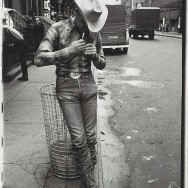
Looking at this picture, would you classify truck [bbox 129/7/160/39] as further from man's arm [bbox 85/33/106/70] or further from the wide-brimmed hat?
the wide-brimmed hat

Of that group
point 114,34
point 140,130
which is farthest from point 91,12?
point 114,34

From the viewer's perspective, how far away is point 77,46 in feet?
9.05

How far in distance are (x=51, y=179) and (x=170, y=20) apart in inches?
1934

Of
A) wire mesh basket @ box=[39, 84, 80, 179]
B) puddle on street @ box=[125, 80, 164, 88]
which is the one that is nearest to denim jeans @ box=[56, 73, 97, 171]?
wire mesh basket @ box=[39, 84, 80, 179]

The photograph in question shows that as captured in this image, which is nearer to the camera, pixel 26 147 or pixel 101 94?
pixel 26 147

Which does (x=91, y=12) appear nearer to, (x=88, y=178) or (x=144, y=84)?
(x=88, y=178)

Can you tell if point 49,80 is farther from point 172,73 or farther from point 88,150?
point 88,150

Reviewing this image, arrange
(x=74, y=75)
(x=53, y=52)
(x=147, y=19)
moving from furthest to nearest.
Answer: (x=147, y=19), (x=74, y=75), (x=53, y=52)

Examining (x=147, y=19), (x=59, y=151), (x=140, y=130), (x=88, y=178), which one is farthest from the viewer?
(x=147, y=19)

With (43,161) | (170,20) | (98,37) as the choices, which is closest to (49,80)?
(43,161)

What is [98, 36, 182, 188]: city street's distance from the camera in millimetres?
3811

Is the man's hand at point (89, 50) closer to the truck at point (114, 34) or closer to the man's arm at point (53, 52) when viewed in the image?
the man's arm at point (53, 52)

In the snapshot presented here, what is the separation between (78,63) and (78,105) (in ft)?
1.37

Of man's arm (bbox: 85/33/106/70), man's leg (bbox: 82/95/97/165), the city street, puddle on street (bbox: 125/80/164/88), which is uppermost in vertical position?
man's arm (bbox: 85/33/106/70)
